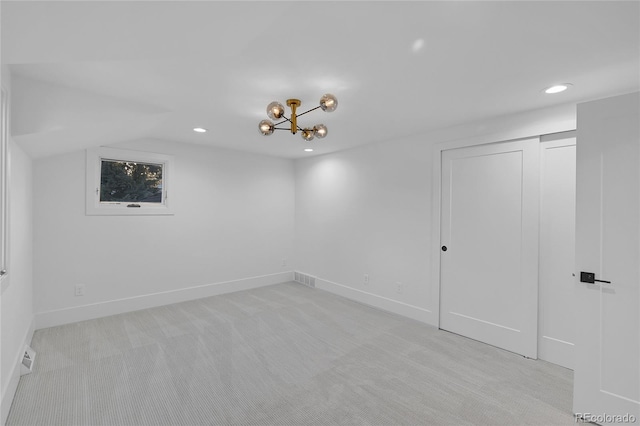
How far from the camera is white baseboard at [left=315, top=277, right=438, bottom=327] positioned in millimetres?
3654

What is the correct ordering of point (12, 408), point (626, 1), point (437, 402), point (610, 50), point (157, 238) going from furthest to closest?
1. point (157, 238)
2. point (437, 402)
3. point (12, 408)
4. point (610, 50)
5. point (626, 1)

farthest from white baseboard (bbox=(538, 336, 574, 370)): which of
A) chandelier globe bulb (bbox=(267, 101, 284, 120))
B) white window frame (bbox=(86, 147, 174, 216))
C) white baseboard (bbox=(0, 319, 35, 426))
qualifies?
white window frame (bbox=(86, 147, 174, 216))

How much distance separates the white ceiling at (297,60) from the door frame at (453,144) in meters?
0.18

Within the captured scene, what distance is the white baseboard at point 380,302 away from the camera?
3.65m

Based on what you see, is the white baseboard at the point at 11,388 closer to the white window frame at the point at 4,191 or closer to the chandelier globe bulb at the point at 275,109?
the white window frame at the point at 4,191

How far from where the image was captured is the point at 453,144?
3.37m

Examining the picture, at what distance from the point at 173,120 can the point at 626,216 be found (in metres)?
3.98

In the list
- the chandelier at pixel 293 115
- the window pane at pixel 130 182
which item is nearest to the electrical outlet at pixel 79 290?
the window pane at pixel 130 182

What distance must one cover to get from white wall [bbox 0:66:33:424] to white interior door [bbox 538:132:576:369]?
421 cm

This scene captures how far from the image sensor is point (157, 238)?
165 inches

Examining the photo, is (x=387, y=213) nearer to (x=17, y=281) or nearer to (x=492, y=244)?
(x=492, y=244)

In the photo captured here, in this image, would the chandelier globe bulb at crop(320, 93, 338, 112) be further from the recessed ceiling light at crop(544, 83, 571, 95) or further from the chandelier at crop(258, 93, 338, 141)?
the recessed ceiling light at crop(544, 83, 571, 95)

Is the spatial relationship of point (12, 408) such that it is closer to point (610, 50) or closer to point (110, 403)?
point (110, 403)

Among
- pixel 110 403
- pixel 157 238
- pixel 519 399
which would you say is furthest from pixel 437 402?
pixel 157 238
